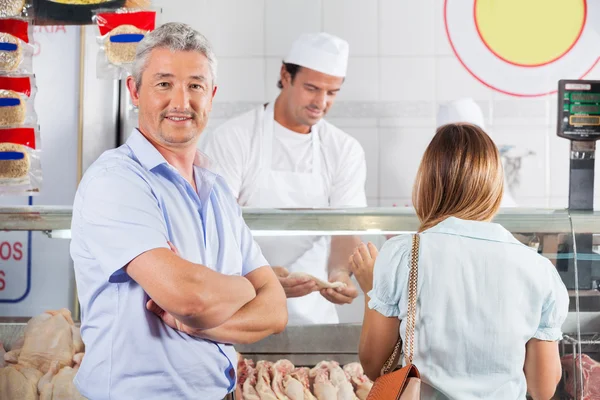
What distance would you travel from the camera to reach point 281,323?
182 cm

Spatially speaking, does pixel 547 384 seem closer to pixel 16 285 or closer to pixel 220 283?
pixel 220 283

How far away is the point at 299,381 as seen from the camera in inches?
93.6

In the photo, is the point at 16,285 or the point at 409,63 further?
the point at 409,63

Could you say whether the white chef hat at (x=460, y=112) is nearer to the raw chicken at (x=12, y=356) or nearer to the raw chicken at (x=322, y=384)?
the raw chicken at (x=322, y=384)

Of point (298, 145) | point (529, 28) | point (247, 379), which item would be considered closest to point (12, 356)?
point (247, 379)

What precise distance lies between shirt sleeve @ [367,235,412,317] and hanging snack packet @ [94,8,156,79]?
1.53 meters

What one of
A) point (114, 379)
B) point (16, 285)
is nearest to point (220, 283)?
point (114, 379)

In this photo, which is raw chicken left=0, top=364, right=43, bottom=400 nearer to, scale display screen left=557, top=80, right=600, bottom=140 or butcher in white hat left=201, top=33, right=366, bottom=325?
butcher in white hat left=201, top=33, right=366, bottom=325

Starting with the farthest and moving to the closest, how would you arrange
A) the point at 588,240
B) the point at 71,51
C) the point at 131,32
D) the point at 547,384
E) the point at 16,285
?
the point at 71,51 → the point at 131,32 → the point at 16,285 → the point at 588,240 → the point at 547,384

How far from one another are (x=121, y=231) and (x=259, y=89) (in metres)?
2.66

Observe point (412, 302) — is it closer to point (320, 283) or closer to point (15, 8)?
point (320, 283)

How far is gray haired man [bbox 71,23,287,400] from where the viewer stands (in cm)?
160

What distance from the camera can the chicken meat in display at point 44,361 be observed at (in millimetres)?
2273

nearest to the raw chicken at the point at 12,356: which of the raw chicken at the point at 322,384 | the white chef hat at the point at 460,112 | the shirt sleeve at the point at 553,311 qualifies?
A: the raw chicken at the point at 322,384
